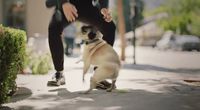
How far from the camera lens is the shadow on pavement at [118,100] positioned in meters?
6.20

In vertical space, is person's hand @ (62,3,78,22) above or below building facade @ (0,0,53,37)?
below

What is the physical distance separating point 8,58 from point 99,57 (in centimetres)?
140

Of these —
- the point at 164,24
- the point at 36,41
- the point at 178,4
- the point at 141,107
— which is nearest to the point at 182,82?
the point at 141,107

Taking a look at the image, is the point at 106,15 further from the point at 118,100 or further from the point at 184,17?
the point at 184,17

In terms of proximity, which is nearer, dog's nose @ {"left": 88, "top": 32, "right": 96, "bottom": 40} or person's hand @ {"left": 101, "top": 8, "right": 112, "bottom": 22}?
dog's nose @ {"left": 88, "top": 32, "right": 96, "bottom": 40}

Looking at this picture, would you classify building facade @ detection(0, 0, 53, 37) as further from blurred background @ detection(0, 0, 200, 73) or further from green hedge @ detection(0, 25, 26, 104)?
green hedge @ detection(0, 25, 26, 104)

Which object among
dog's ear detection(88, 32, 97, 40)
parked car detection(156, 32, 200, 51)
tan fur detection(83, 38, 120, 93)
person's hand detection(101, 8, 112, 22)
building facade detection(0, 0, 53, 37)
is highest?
building facade detection(0, 0, 53, 37)

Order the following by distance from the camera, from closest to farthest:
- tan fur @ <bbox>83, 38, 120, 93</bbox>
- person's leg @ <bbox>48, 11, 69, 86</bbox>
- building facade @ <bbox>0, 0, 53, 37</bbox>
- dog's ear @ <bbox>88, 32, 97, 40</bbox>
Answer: tan fur @ <bbox>83, 38, 120, 93</bbox>, dog's ear @ <bbox>88, 32, 97, 40</bbox>, person's leg @ <bbox>48, 11, 69, 86</bbox>, building facade @ <bbox>0, 0, 53, 37</bbox>

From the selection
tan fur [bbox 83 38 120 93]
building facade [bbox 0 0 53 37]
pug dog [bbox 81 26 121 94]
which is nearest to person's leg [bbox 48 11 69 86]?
pug dog [bbox 81 26 121 94]

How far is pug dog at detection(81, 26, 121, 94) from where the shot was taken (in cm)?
713

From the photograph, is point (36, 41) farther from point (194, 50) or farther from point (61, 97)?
point (194, 50)

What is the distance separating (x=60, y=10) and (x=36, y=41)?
8.59 metres

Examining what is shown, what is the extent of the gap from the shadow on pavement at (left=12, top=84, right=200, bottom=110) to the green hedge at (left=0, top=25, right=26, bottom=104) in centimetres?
34

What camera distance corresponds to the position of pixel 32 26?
60.0 ft
